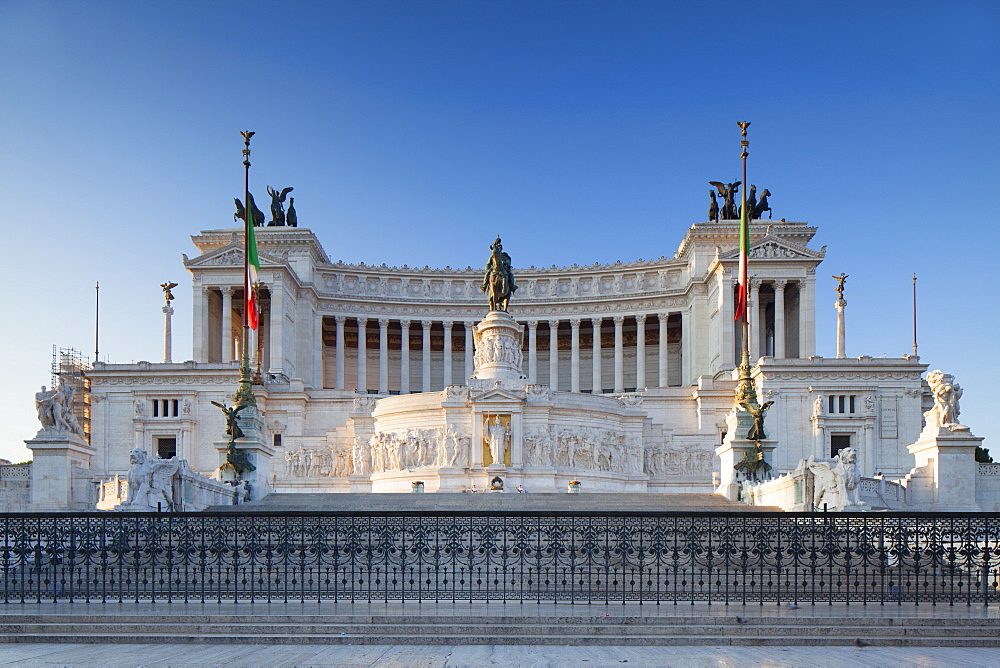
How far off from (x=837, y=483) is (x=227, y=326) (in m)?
52.6

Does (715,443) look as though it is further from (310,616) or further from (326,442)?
(310,616)

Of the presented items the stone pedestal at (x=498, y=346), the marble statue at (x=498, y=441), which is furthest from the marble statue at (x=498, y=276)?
the marble statue at (x=498, y=441)

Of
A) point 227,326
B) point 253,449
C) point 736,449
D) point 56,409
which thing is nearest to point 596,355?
point 227,326

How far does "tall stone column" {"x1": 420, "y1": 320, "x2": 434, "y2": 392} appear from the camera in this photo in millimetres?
76562

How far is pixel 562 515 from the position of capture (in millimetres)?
14250

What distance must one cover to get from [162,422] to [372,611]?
150ft

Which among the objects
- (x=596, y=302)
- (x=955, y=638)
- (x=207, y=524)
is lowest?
(x=955, y=638)

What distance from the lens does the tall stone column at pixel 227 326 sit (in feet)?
220

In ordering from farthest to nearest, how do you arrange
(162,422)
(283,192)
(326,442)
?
(283,192)
(162,422)
(326,442)

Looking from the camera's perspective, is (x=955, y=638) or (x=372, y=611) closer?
(x=955, y=638)

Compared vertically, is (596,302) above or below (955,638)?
above

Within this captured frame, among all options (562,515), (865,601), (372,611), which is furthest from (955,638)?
(372,611)

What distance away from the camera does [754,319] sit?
66688mm

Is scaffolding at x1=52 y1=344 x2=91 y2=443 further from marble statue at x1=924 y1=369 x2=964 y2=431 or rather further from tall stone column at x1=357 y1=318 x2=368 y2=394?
marble statue at x1=924 y1=369 x2=964 y2=431
